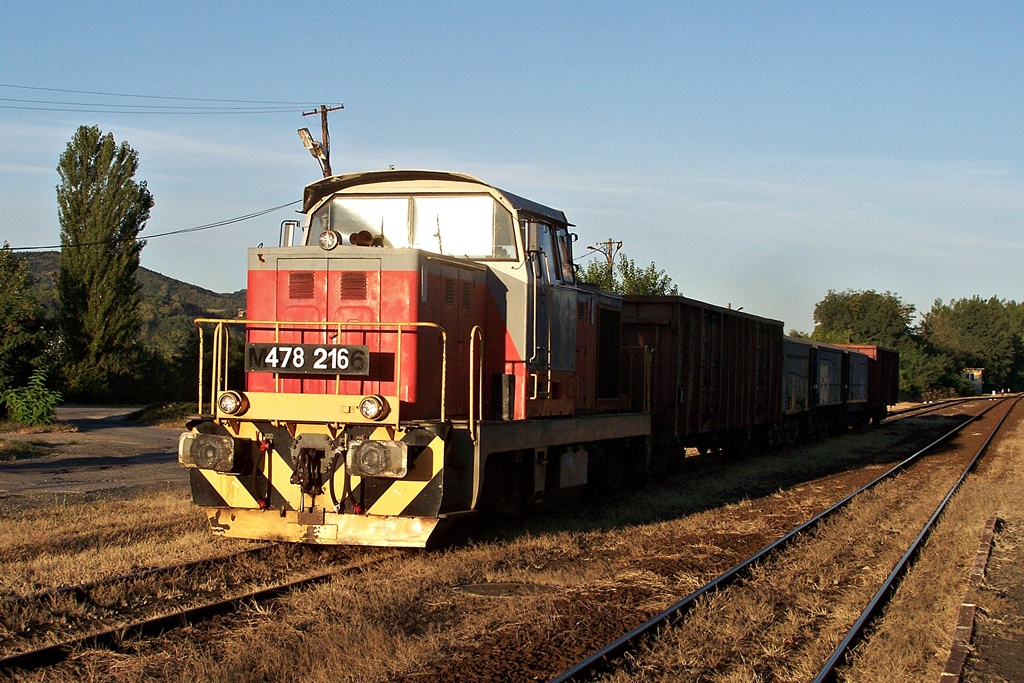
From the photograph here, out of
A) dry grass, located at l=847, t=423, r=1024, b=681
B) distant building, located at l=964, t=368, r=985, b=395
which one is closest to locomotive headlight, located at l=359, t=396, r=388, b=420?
dry grass, located at l=847, t=423, r=1024, b=681

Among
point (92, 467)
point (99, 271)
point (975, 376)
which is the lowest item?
point (92, 467)

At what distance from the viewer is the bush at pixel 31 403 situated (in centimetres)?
2220

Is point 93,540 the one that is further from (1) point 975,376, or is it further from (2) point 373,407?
(1) point 975,376

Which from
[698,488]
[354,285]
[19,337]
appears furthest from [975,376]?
[354,285]

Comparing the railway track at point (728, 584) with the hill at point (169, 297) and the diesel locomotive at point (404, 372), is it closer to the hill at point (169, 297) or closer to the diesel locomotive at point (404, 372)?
the diesel locomotive at point (404, 372)

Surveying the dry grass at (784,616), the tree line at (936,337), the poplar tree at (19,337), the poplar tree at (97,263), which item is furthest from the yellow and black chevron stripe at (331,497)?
the tree line at (936,337)

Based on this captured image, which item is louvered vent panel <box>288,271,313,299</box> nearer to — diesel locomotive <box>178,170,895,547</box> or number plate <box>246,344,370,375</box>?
diesel locomotive <box>178,170,895,547</box>

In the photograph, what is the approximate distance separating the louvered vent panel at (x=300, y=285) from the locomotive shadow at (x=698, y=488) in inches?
102

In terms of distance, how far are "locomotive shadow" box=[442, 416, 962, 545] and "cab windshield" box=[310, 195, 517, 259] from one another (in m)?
2.60

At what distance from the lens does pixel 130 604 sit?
6590mm

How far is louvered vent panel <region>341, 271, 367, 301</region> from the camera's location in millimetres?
7797

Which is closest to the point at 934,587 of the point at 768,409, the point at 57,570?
the point at 57,570

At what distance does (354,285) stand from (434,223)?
45.1 inches

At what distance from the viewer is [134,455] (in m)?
17.6
